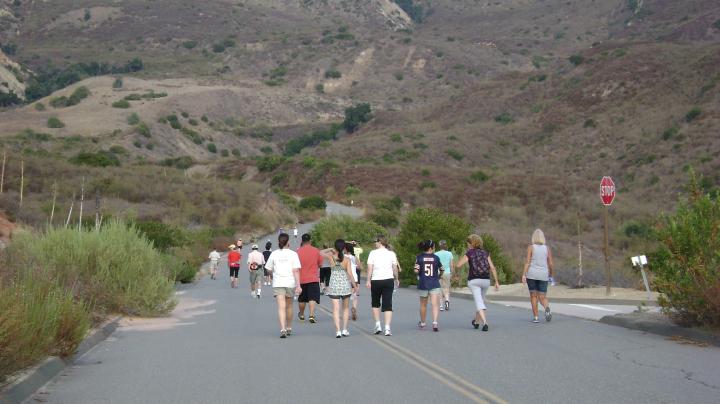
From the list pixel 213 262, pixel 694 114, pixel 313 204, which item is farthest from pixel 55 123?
pixel 213 262

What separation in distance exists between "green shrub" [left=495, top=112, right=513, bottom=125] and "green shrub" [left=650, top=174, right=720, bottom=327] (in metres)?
92.5

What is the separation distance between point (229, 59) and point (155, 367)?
15221cm

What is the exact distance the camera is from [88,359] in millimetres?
11297

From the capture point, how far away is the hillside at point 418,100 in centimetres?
7275

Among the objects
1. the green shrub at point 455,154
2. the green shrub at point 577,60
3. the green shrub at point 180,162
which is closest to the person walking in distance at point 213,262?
the green shrub at point 180,162

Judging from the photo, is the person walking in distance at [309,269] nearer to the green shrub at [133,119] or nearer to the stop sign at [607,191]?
the stop sign at [607,191]

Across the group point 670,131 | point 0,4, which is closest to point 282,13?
point 0,4

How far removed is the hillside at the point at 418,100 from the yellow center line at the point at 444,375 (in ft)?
71.8

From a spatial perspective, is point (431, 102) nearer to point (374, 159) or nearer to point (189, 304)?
point (374, 159)

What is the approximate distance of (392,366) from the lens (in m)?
10.3

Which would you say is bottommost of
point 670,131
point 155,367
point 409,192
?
point 155,367

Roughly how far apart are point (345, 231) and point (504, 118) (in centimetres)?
6636

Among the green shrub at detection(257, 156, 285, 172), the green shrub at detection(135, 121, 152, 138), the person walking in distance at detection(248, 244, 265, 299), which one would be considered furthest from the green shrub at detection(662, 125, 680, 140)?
the green shrub at detection(135, 121, 152, 138)

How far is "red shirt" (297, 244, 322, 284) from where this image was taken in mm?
14977
